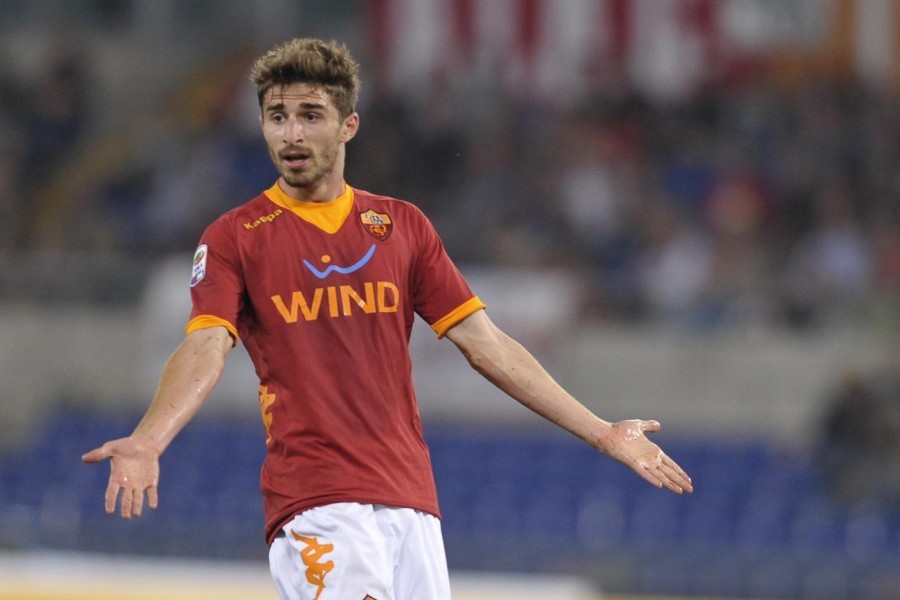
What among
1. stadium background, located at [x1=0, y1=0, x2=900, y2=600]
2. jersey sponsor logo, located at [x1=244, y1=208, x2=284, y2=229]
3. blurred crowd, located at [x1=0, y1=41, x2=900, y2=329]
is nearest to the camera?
jersey sponsor logo, located at [x1=244, y1=208, x2=284, y2=229]

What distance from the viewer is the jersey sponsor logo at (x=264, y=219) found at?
16.3 ft

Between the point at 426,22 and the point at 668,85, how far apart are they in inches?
102

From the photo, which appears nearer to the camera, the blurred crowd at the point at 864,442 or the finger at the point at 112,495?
the finger at the point at 112,495

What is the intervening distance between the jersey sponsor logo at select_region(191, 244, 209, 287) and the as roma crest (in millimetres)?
496

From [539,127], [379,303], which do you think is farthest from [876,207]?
[379,303]

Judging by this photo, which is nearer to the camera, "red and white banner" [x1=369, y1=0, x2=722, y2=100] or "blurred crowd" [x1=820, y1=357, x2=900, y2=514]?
"blurred crowd" [x1=820, y1=357, x2=900, y2=514]

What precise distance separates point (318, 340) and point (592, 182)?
32.6ft

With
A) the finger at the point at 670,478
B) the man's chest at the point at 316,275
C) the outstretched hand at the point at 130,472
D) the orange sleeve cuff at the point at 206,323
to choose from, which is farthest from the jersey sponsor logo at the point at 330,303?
the finger at the point at 670,478

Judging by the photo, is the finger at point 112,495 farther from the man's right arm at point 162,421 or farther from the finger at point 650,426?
the finger at point 650,426

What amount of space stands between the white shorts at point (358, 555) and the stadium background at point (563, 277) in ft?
15.2

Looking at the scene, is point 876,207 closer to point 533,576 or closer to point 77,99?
point 533,576

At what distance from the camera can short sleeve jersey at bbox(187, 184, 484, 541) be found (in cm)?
489

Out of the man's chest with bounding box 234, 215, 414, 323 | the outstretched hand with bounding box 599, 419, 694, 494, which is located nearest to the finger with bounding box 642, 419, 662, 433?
the outstretched hand with bounding box 599, 419, 694, 494

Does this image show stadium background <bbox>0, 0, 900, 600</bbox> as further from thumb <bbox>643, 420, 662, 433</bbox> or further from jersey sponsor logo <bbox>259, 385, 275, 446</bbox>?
jersey sponsor logo <bbox>259, 385, 275, 446</bbox>
